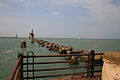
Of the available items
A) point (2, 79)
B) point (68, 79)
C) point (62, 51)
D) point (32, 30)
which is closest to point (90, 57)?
point (68, 79)

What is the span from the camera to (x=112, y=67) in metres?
1.51

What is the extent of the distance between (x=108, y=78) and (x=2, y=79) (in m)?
10.2

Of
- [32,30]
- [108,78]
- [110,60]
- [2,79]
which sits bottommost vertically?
[2,79]

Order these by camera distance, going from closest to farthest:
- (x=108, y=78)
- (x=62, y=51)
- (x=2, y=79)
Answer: (x=108, y=78)
(x=2, y=79)
(x=62, y=51)

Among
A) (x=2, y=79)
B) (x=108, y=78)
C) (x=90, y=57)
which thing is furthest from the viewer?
(x=2, y=79)

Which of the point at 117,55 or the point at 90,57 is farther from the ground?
the point at 117,55

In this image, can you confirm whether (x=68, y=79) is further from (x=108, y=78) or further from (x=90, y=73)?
(x=108, y=78)

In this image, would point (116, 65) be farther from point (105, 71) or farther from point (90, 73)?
point (90, 73)

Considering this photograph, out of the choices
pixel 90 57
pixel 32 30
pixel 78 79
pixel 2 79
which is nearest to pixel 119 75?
pixel 78 79

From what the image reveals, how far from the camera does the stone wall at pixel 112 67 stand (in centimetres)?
146

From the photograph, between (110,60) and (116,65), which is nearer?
(116,65)

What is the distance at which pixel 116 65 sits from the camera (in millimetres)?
1502

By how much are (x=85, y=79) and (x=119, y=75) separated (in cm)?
347

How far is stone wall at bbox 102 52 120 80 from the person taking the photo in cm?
146
